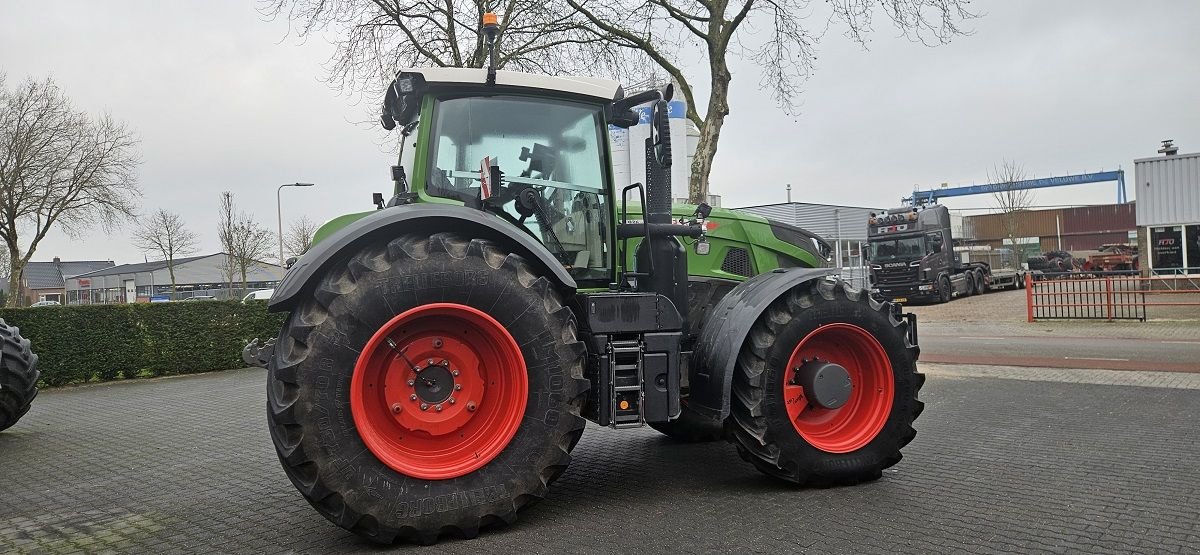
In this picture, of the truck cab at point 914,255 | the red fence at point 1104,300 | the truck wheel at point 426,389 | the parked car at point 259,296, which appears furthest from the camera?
the truck cab at point 914,255

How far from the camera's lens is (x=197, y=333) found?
15.1m

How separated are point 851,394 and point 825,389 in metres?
0.28

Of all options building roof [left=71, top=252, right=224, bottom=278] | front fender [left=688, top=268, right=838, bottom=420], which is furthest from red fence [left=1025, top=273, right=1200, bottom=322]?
building roof [left=71, top=252, right=224, bottom=278]

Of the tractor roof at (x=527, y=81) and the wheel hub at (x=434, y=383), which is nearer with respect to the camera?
the wheel hub at (x=434, y=383)

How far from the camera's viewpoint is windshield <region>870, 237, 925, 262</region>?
27812mm

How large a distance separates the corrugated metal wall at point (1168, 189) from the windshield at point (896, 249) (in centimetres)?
658

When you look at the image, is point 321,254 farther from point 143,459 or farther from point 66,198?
point 66,198

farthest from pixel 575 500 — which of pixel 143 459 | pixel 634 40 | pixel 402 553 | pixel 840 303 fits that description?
pixel 634 40

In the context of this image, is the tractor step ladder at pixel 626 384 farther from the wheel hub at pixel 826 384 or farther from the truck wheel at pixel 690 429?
the truck wheel at pixel 690 429

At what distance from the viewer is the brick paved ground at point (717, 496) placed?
4090mm

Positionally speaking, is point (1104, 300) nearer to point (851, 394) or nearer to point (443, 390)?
point (851, 394)

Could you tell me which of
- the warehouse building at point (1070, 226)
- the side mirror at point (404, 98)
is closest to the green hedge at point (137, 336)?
the side mirror at point (404, 98)

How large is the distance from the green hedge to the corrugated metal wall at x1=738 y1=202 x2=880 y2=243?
2442 centimetres

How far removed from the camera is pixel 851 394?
17.3 feet
